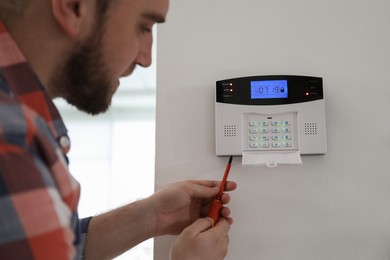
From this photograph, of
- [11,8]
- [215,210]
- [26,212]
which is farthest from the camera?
[215,210]

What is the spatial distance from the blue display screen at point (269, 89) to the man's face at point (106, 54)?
267 millimetres

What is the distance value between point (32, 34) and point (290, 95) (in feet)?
1.67

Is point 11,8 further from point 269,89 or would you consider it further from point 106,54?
point 269,89

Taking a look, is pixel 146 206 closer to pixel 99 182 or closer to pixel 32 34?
pixel 32 34

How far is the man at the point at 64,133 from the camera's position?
13.1 inches

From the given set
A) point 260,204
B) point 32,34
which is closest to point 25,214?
point 32,34

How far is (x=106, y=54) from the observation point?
0.55 m

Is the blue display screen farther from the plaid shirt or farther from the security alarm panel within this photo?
the plaid shirt

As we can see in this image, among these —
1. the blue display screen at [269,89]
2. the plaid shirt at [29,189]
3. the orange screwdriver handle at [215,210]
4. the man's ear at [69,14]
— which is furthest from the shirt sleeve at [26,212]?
the blue display screen at [269,89]

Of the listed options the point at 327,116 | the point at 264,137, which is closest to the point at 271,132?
the point at 264,137

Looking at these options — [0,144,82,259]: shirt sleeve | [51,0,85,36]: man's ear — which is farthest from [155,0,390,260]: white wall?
[0,144,82,259]: shirt sleeve

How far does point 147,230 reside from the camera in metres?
0.73

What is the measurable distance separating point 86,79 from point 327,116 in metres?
0.50

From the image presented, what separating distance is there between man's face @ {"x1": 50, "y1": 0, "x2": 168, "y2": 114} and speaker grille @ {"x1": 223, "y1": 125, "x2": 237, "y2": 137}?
252mm
